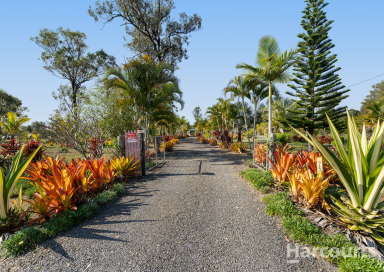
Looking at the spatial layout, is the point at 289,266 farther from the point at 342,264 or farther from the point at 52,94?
the point at 52,94

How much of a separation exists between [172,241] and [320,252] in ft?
6.36

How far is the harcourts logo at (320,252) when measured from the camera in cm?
229

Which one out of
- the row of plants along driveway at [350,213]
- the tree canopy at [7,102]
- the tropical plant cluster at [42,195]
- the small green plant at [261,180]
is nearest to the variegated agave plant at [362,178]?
the row of plants along driveway at [350,213]

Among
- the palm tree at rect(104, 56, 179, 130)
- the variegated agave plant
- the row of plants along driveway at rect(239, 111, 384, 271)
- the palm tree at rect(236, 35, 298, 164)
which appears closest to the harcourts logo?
the row of plants along driveway at rect(239, 111, 384, 271)

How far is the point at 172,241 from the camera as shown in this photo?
2732 mm

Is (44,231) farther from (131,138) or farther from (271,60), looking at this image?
(271,60)

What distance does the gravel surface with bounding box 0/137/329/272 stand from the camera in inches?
89.4

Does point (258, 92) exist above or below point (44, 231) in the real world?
above

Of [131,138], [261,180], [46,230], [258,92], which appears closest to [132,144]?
[131,138]

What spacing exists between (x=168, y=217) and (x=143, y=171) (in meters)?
3.45

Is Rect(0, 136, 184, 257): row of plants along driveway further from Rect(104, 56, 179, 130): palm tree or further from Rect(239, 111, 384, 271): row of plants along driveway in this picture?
Rect(104, 56, 179, 130): palm tree

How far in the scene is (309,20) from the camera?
13.8 m

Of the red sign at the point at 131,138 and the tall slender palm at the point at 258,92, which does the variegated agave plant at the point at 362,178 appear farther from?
the tall slender palm at the point at 258,92

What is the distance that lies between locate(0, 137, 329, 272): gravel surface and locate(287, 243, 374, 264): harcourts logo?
5 centimetres
